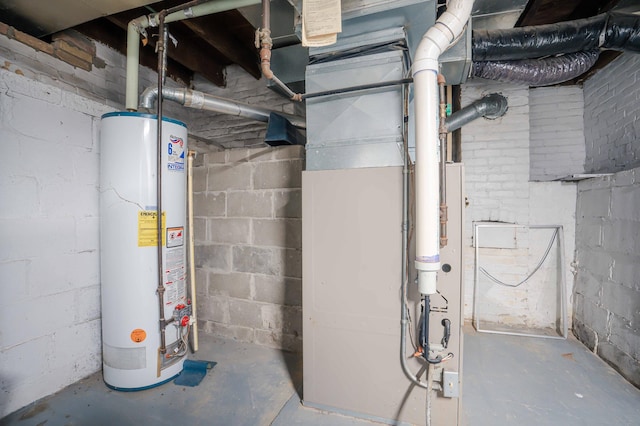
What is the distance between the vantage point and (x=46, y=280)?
164 centimetres

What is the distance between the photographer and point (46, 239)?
1.63m

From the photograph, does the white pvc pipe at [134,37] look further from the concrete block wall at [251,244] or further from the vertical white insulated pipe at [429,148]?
the vertical white insulated pipe at [429,148]

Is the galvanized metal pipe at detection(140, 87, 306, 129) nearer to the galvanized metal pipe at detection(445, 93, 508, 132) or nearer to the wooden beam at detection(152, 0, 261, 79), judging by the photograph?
the wooden beam at detection(152, 0, 261, 79)

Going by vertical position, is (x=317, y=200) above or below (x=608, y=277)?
above

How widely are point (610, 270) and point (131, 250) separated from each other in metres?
3.40

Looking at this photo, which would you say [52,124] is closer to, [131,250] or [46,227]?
[46,227]

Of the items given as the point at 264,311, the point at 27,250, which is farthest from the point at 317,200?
the point at 27,250

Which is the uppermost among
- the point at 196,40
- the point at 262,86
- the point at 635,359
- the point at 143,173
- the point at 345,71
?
the point at 196,40

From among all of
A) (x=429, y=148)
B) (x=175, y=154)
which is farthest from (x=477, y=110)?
(x=175, y=154)

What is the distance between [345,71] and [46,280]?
2076mm

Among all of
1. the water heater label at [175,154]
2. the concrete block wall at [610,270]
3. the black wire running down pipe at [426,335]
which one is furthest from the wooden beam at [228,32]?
the concrete block wall at [610,270]

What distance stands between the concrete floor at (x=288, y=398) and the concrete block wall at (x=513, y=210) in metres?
0.62

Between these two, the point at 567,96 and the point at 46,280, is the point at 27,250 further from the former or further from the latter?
the point at 567,96

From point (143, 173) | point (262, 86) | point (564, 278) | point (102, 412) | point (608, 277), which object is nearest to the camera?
point (102, 412)
